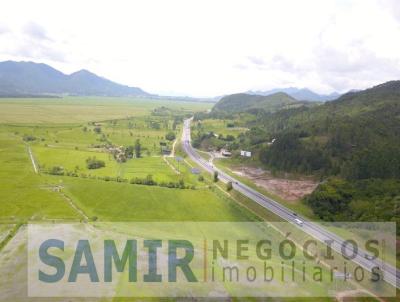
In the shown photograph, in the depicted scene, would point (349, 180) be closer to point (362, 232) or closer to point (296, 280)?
point (362, 232)

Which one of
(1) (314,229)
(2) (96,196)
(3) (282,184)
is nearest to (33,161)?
(2) (96,196)

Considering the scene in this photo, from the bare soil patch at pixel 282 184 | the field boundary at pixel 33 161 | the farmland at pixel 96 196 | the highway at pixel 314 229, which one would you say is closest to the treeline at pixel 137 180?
the farmland at pixel 96 196

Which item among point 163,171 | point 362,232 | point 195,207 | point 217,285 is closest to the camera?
point 217,285

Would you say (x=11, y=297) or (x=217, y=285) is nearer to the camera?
(x=11, y=297)

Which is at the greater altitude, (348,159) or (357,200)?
(348,159)

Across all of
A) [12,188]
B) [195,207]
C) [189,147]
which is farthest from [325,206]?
[189,147]

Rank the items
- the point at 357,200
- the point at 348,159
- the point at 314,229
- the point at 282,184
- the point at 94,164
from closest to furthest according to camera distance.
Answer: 1. the point at 314,229
2. the point at 357,200
3. the point at 282,184
4. the point at 348,159
5. the point at 94,164

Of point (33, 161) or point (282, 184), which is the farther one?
point (33, 161)

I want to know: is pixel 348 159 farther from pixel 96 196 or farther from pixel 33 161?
pixel 33 161

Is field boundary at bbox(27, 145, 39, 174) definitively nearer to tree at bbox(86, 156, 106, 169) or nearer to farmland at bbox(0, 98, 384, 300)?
farmland at bbox(0, 98, 384, 300)
